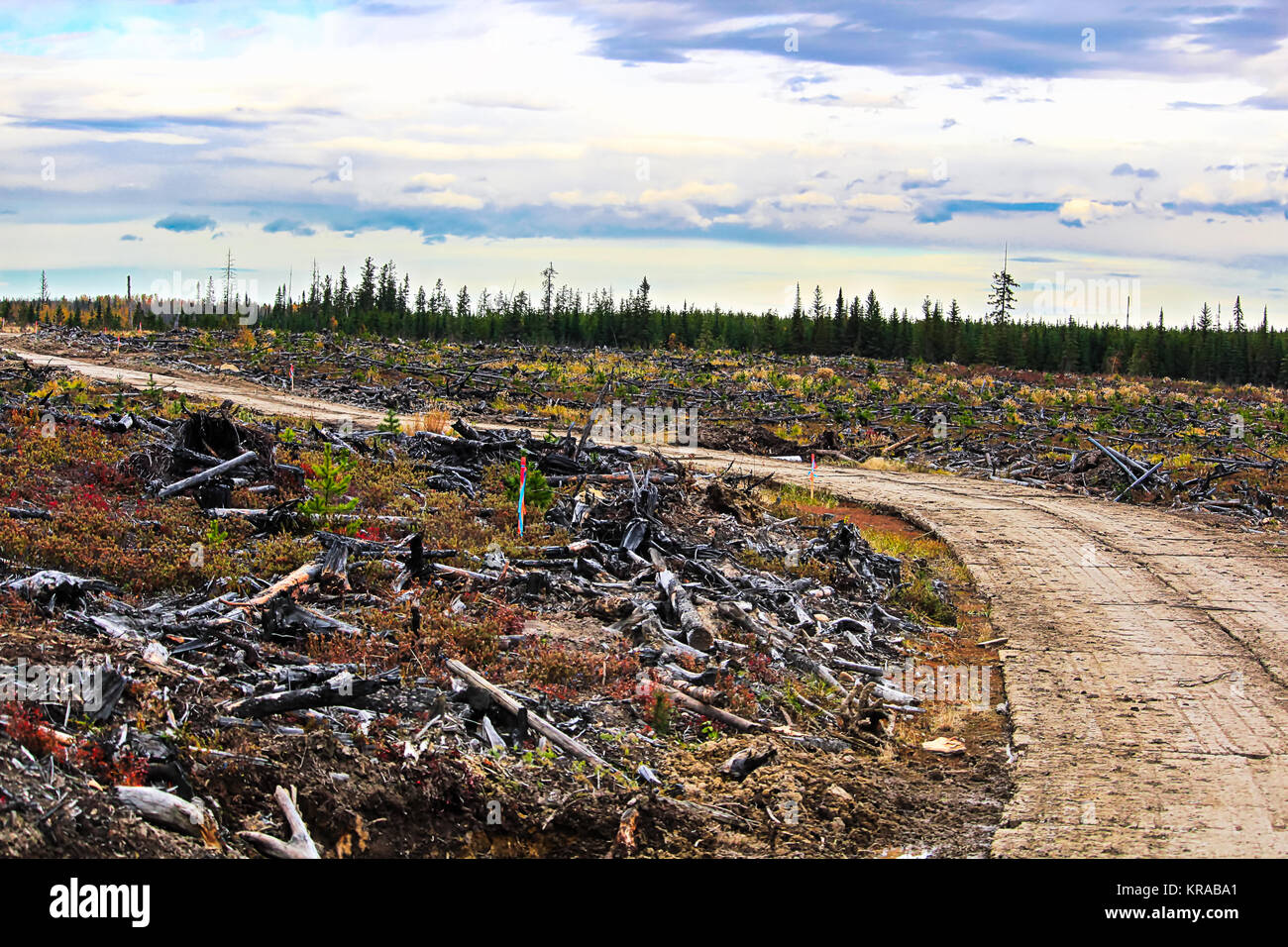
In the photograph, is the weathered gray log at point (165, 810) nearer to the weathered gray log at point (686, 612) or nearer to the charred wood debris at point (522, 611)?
the charred wood debris at point (522, 611)

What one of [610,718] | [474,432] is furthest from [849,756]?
[474,432]

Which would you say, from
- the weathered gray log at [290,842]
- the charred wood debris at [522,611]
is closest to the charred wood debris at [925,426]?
the charred wood debris at [522,611]

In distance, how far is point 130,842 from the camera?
17.3 ft

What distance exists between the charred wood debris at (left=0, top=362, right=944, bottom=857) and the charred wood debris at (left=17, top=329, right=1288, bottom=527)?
37.8 feet

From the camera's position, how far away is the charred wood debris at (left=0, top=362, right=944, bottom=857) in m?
7.42

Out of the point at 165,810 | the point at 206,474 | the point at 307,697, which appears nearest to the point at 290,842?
the point at 165,810

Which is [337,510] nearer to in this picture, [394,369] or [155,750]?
[155,750]

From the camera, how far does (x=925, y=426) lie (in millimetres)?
33969

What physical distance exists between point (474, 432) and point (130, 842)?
14638 millimetres

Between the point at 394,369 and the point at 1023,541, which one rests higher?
the point at 394,369

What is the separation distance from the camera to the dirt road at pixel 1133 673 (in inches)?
276

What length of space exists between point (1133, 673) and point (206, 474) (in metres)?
12.0

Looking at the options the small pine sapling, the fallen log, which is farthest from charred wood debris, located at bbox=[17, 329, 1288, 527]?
the small pine sapling

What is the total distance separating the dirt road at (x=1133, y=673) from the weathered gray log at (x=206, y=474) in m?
10.7
